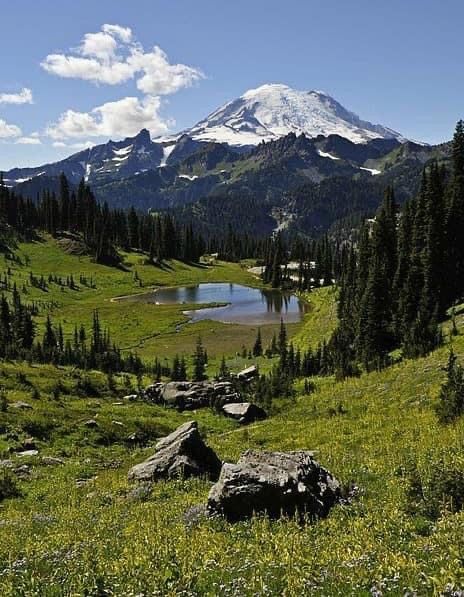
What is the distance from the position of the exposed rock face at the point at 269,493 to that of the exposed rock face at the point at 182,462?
5782 millimetres

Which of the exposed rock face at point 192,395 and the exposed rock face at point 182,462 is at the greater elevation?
the exposed rock face at point 182,462

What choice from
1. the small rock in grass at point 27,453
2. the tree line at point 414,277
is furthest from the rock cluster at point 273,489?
the tree line at point 414,277

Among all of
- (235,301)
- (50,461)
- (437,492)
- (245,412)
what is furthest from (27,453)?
(235,301)

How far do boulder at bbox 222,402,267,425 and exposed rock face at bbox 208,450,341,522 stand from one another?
23569 millimetres

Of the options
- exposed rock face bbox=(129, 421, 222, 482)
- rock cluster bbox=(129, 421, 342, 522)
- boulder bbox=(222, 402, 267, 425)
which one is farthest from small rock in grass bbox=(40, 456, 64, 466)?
boulder bbox=(222, 402, 267, 425)

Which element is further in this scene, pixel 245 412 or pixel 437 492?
pixel 245 412

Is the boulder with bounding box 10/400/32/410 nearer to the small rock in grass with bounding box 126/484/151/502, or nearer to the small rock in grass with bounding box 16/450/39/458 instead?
the small rock in grass with bounding box 16/450/39/458

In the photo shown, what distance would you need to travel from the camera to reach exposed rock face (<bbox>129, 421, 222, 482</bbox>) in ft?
63.6

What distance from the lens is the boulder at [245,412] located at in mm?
37438

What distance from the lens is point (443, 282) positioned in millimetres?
54594

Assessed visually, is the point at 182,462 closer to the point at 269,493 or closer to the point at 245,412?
the point at 269,493

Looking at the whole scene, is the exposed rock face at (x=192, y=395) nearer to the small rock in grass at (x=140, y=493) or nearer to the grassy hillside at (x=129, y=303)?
the grassy hillside at (x=129, y=303)

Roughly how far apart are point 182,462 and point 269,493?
701 cm

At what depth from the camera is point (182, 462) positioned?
1944 centimetres
